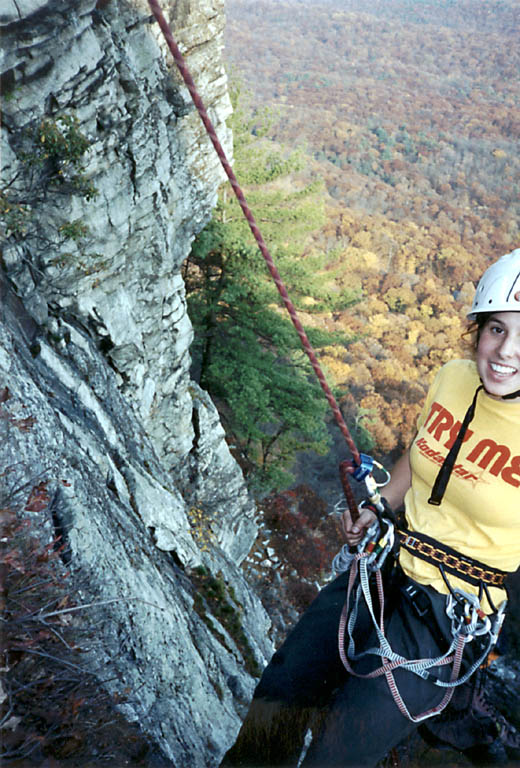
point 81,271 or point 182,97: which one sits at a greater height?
point 182,97

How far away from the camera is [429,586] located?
2.26 metres

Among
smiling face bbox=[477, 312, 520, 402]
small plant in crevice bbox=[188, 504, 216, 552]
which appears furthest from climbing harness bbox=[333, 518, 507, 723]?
small plant in crevice bbox=[188, 504, 216, 552]

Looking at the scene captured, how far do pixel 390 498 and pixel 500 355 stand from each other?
107 centimetres

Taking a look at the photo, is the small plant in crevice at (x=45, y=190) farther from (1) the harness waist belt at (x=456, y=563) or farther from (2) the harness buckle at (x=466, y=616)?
(2) the harness buckle at (x=466, y=616)

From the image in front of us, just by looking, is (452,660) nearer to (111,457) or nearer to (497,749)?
(497,749)

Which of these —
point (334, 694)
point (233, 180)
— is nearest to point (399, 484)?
point (334, 694)

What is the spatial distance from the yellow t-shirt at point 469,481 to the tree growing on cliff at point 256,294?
7.64 meters

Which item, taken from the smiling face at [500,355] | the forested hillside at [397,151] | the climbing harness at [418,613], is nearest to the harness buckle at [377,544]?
the climbing harness at [418,613]

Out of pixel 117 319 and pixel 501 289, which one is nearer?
pixel 501 289

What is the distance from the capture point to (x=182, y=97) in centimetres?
507

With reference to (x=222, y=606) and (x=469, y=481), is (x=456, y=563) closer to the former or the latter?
(x=469, y=481)

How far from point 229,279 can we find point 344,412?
551 inches

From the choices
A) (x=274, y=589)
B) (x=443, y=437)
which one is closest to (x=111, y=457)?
(x=443, y=437)

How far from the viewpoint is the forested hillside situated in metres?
32.1
